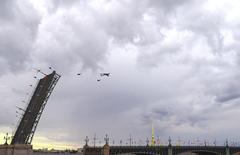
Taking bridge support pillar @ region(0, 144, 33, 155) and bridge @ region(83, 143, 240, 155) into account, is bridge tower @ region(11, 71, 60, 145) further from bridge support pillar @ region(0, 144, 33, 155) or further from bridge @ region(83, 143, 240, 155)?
bridge @ region(83, 143, 240, 155)

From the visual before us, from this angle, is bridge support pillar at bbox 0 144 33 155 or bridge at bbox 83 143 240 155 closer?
bridge support pillar at bbox 0 144 33 155

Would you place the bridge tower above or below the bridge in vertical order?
above

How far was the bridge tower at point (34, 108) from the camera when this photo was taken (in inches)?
2837

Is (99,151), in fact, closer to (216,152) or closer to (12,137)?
(12,137)

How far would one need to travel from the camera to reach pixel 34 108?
7244cm

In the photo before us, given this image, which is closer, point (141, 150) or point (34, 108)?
point (34, 108)

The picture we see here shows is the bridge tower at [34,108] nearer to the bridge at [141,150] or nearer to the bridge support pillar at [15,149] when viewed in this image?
the bridge support pillar at [15,149]

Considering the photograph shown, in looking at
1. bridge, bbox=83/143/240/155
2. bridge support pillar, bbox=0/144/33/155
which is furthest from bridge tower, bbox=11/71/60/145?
bridge, bbox=83/143/240/155

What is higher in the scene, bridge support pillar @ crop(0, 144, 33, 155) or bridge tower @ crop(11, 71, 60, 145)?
bridge tower @ crop(11, 71, 60, 145)

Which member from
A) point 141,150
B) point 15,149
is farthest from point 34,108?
point 141,150

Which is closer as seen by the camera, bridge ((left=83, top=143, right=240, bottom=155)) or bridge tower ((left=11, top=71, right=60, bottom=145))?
bridge tower ((left=11, top=71, right=60, bottom=145))

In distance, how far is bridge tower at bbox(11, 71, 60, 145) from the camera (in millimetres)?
72062

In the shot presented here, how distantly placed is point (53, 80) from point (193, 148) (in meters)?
49.1

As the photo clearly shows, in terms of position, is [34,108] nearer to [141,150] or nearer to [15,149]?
[15,149]
